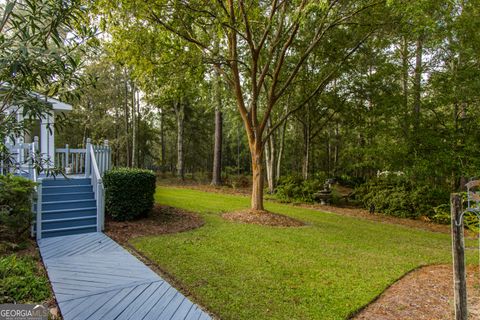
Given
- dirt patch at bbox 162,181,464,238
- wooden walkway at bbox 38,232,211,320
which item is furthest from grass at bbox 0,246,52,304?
dirt patch at bbox 162,181,464,238

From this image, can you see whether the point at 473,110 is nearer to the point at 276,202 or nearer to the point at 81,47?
the point at 276,202

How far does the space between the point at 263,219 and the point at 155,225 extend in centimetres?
274

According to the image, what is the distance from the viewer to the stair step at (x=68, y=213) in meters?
5.84

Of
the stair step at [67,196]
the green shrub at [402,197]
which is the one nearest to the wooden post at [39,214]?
the stair step at [67,196]

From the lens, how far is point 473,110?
8.03 m

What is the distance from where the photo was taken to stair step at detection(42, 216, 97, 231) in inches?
223

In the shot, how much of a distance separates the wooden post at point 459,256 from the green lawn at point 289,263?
1.00 meters

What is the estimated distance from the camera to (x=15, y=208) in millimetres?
4887

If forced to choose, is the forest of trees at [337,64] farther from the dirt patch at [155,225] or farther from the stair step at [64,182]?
the stair step at [64,182]

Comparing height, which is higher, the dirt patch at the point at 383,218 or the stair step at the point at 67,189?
the stair step at the point at 67,189

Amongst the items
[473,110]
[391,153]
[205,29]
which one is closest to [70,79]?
[205,29]

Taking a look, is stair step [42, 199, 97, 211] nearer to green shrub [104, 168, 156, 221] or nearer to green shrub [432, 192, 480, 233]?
green shrub [104, 168, 156, 221]

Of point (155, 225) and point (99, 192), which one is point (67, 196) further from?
point (155, 225)

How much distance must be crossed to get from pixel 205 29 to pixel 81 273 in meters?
6.44
